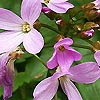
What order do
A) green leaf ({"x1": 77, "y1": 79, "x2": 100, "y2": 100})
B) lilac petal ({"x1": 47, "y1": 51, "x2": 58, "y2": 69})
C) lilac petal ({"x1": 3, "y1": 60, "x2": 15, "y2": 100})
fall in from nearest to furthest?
lilac petal ({"x1": 47, "y1": 51, "x2": 58, "y2": 69}), lilac petal ({"x1": 3, "y1": 60, "x2": 15, "y2": 100}), green leaf ({"x1": 77, "y1": 79, "x2": 100, "y2": 100})

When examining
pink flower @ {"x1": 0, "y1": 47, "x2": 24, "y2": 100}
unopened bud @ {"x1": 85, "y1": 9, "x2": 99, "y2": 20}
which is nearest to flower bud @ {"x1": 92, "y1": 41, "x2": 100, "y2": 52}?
unopened bud @ {"x1": 85, "y1": 9, "x2": 99, "y2": 20}

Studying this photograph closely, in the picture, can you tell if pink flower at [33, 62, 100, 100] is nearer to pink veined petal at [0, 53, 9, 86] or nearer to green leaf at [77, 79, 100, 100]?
pink veined petal at [0, 53, 9, 86]

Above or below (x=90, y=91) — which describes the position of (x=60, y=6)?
above

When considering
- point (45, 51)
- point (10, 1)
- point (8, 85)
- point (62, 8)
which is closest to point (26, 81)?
point (45, 51)

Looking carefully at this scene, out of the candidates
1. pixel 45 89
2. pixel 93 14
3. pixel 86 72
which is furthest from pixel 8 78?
pixel 93 14

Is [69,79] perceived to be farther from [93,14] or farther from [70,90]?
[93,14]

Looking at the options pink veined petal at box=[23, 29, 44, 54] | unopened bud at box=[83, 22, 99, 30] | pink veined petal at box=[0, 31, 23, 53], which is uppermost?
pink veined petal at box=[23, 29, 44, 54]
